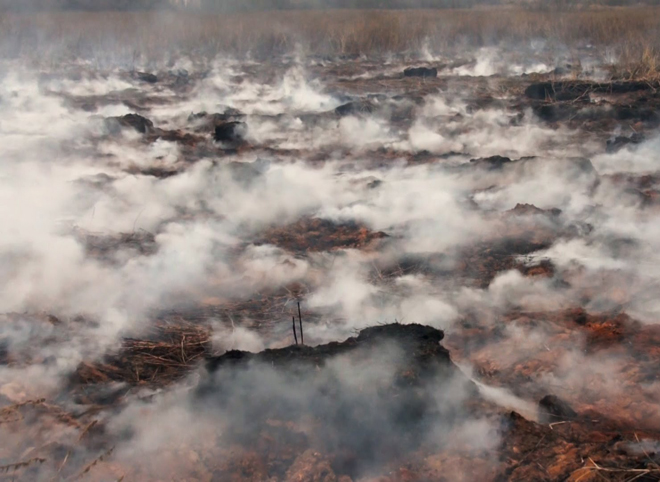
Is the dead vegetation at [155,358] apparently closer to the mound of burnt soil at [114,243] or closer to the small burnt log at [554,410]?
the mound of burnt soil at [114,243]

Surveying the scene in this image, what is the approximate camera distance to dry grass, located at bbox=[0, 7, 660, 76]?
50.8 feet

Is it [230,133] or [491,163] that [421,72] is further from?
[491,163]

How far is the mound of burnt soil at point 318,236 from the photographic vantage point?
5355 mm

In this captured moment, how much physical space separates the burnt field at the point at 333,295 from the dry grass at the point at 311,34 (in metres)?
6.89

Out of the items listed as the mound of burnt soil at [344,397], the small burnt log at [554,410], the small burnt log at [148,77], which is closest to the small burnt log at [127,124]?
the small burnt log at [148,77]

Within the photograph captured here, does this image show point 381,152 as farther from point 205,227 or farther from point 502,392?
point 502,392

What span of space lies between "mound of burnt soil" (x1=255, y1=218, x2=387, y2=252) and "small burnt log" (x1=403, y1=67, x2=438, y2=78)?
8.49 metres

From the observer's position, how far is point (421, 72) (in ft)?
43.2

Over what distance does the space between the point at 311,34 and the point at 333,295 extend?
14132 mm

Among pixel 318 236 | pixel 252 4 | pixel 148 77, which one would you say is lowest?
pixel 318 236

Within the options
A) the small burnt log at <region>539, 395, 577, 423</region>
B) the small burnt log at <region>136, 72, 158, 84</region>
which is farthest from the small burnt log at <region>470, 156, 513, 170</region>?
the small burnt log at <region>136, 72, 158, 84</region>

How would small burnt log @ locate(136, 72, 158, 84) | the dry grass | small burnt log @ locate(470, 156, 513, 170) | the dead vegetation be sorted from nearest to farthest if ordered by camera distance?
the dead vegetation
small burnt log @ locate(470, 156, 513, 170)
small burnt log @ locate(136, 72, 158, 84)
the dry grass

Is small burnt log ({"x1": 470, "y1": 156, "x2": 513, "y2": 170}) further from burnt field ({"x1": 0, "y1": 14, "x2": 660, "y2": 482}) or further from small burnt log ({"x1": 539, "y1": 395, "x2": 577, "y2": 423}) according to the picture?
small burnt log ({"x1": 539, "y1": 395, "x2": 577, "y2": 423})

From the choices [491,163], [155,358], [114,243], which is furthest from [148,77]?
[155,358]
